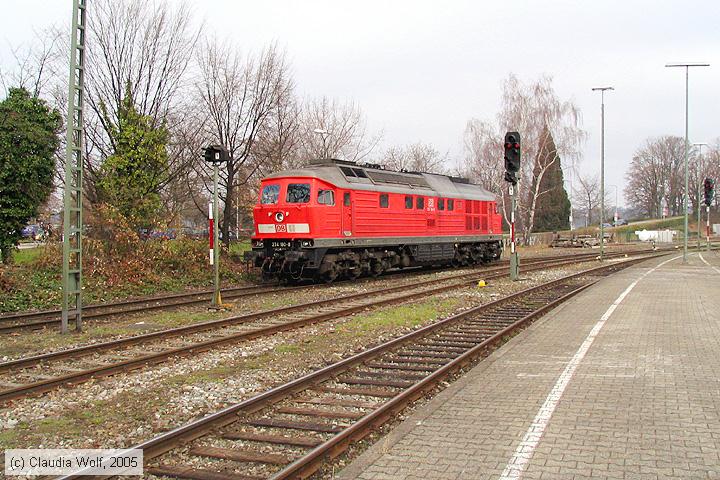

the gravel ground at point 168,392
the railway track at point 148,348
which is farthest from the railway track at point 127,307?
the gravel ground at point 168,392

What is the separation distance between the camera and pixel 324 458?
16.1ft

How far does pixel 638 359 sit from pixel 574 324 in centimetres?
320

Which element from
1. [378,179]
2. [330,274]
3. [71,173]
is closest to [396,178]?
[378,179]

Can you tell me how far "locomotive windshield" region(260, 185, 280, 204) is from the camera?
62.2 ft

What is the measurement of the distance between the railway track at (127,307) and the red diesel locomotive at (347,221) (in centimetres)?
104

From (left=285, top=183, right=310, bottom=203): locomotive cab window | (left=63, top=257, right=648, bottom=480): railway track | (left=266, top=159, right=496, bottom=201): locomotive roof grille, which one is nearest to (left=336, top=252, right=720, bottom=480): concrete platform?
(left=63, top=257, right=648, bottom=480): railway track

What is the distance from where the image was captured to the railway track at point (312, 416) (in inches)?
192

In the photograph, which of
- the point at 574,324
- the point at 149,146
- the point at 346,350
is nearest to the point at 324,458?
Result: the point at 346,350

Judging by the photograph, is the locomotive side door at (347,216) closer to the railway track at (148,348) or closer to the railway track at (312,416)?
the railway track at (148,348)

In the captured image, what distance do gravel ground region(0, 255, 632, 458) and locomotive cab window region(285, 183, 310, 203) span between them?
7525 millimetres

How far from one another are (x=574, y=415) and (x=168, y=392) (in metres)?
4.28

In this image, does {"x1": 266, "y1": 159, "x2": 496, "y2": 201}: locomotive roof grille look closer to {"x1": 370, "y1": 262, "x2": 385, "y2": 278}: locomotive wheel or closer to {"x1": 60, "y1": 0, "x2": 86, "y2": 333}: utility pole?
{"x1": 370, "y1": 262, "x2": 385, "y2": 278}: locomotive wheel

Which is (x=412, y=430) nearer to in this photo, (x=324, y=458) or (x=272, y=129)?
(x=324, y=458)

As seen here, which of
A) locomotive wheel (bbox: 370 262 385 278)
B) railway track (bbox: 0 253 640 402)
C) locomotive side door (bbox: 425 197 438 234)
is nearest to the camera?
railway track (bbox: 0 253 640 402)
